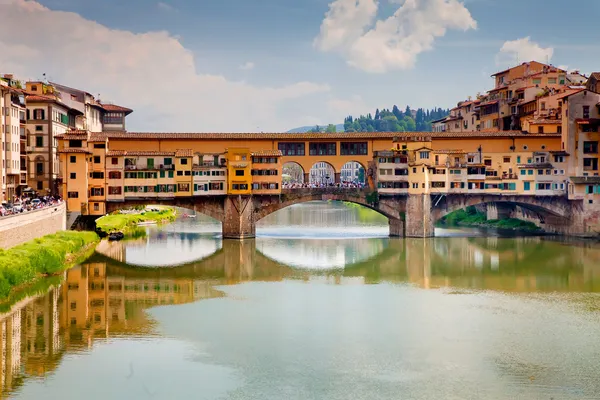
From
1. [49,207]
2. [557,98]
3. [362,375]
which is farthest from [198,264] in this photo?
[557,98]

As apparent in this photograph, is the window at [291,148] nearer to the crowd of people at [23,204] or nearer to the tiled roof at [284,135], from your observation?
the tiled roof at [284,135]

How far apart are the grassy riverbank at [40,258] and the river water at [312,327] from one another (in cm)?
88

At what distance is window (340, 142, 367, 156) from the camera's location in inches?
2100

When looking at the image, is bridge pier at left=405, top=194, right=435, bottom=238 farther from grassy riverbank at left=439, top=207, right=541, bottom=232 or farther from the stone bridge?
grassy riverbank at left=439, top=207, right=541, bottom=232

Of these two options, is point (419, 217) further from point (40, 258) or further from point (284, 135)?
point (40, 258)

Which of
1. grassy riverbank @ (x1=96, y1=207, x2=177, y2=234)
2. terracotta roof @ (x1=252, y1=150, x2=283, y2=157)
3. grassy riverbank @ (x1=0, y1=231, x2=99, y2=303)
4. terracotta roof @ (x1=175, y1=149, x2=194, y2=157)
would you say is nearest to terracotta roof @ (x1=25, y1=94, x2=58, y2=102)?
grassy riverbank @ (x1=96, y1=207, x2=177, y2=234)

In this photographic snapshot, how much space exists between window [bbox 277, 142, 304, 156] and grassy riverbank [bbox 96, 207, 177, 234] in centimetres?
1112

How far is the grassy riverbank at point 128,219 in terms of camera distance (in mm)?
51906

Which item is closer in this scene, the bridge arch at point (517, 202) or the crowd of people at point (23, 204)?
the crowd of people at point (23, 204)

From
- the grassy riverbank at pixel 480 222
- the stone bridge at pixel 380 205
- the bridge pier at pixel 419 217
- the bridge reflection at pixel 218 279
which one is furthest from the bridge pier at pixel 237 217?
the grassy riverbank at pixel 480 222

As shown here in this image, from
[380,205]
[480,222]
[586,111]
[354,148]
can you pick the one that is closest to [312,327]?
[380,205]

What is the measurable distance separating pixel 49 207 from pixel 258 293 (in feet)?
43.5

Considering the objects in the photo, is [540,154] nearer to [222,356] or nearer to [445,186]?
[445,186]

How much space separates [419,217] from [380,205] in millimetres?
2442
